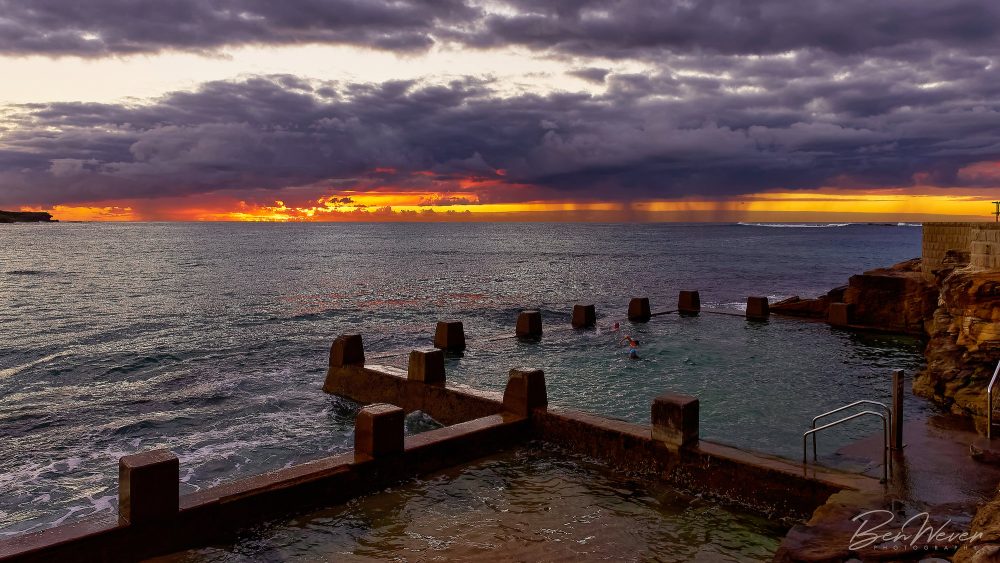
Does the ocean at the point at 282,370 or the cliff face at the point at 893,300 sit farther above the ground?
the cliff face at the point at 893,300

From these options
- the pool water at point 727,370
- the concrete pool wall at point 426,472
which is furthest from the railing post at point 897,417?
the pool water at point 727,370

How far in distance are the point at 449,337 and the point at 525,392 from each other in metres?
9.66

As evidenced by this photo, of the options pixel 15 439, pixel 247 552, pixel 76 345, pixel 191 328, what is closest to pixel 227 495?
pixel 247 552

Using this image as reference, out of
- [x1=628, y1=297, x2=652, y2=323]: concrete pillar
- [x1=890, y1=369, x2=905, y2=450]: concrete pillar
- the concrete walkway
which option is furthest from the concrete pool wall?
[x1=628, y1=297, x2=652, y2=323]: concrete pillar

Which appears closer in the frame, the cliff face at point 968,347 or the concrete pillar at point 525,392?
the cliff face at point 968,347

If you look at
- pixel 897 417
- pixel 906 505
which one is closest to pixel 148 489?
pixel 906 505

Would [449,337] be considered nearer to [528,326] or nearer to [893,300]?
[528,326]

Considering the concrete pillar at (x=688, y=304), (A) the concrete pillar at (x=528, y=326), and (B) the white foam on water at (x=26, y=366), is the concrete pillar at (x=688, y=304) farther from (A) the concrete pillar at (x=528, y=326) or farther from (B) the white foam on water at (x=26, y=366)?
(B) the white foam on water at (x=26, y=366)

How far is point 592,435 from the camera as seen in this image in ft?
38.2

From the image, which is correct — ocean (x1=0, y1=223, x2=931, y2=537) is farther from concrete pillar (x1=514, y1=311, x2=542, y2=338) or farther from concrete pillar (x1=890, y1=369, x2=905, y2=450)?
concrete pillar (x1=890, y1=369, x2=905, y2=450)

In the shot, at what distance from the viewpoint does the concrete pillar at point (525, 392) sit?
498 inches

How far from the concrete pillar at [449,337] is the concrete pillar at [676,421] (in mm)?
11921

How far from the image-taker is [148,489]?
26.7ft

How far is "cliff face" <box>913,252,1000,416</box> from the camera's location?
12.5 meters
